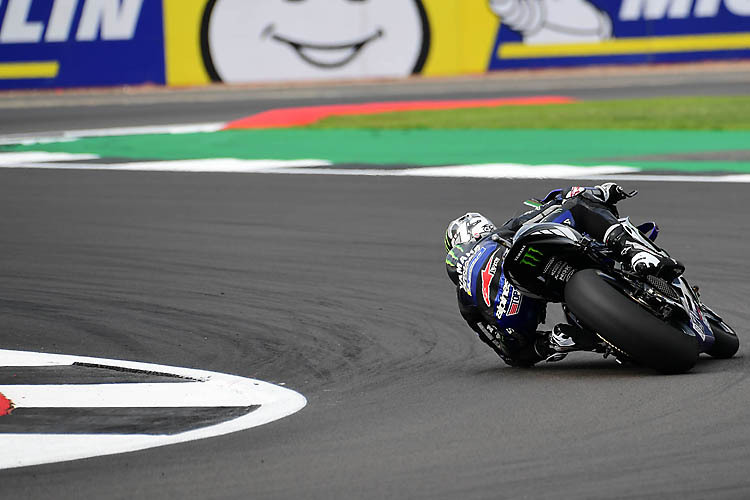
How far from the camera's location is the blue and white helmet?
22.1ft

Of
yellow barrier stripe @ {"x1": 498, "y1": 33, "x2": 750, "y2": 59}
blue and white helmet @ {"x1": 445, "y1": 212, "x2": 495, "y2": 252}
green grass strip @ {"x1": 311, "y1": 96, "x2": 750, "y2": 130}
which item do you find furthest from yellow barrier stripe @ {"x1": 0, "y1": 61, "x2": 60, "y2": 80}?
blue and white helmet @ {"x1": 445, "y1": 212, "x2": 495, "y2": 252}

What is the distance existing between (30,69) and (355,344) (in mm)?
26051


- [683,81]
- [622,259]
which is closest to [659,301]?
[622,259]

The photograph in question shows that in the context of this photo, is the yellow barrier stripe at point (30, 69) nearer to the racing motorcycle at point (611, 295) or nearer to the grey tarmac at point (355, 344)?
the grey tarmac at point (355, 344)

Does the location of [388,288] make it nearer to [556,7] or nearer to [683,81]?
[683,81]

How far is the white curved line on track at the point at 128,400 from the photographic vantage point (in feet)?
16.9

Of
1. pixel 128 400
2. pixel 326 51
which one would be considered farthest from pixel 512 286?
pixel 326 51

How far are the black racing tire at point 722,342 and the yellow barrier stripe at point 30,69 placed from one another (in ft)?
88.5

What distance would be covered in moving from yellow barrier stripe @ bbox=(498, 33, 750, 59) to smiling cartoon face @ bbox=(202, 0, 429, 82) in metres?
2.28

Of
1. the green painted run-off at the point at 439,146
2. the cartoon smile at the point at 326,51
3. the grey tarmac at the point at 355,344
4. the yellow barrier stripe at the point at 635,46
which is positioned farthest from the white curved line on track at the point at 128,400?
the yellow barrier stripe at the point at 635,46

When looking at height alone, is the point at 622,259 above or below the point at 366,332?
above

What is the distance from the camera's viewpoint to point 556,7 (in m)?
31.0

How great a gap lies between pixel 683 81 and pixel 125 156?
13.5m

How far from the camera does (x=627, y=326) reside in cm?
596
